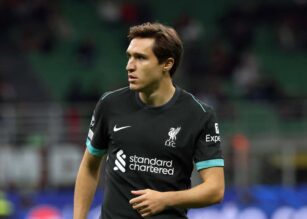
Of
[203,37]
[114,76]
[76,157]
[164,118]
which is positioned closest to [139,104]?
[164,118]

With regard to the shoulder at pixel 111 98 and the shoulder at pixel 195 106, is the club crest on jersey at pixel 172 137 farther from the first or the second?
the shoulder at pixel 111 98

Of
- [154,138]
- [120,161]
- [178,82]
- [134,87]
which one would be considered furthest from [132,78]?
[178,82]

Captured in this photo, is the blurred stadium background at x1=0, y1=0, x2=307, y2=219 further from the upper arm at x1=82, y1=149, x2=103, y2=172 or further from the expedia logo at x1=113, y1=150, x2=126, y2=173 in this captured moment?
the expedia logo at x1=113, y1=150, x2=126, y2=173

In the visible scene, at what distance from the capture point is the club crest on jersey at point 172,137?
203 inches

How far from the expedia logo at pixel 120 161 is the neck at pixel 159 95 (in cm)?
31

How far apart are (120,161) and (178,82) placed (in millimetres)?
13570

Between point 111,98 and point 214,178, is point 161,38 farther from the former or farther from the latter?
point 214,178

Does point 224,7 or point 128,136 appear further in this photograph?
point 224,7

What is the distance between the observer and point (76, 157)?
13812 millimetres

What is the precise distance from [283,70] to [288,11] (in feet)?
6.22

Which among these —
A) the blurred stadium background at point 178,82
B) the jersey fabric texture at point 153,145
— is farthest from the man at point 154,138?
the blurred stadium background at point 178,82

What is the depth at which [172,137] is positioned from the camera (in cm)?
517

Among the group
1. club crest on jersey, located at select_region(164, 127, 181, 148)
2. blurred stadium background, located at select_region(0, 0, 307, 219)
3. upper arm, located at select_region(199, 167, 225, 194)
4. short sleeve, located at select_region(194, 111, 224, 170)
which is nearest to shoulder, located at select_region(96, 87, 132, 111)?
club crest on jersey, located at select_region(164, 127, 181, 148)

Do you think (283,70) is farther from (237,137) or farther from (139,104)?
(139,104)
